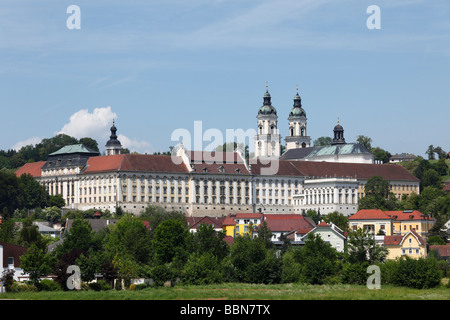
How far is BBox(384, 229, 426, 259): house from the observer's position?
118188 mm

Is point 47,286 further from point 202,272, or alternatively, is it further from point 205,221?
point 205,221

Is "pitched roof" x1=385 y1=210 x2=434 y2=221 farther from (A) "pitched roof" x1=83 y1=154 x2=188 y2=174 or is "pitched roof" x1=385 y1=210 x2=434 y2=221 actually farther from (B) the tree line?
(B) the tree line

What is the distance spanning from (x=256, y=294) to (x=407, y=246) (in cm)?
5787

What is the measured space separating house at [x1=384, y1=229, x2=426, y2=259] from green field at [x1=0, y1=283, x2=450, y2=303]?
4635cm

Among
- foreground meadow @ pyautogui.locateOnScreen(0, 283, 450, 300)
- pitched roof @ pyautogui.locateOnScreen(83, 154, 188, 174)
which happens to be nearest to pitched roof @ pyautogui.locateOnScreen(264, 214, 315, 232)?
pitched roof @ pyautogui.locateOnScreen(83, 154, 188, 174)

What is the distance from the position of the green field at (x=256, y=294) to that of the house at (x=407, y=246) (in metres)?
46.4

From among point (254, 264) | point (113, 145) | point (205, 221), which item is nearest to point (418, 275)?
point (254, 264)

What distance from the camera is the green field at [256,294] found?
205 ft

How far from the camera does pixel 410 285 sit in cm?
7419

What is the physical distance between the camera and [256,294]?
6488 cm

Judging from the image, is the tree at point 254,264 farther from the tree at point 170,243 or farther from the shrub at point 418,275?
the shrub at point 418,275

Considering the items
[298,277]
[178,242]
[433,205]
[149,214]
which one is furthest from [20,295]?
[433,205]

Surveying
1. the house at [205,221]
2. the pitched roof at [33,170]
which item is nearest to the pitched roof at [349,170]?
the house at [205,221]
